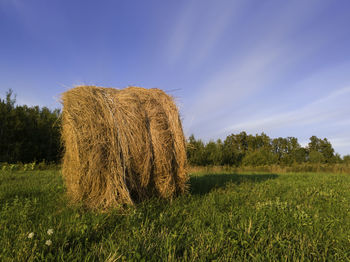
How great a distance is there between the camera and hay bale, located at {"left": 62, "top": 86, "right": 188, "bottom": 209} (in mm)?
3770

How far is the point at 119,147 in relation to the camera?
3811 millimetres

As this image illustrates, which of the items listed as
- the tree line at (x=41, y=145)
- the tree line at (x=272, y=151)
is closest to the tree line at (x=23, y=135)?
the tree line at (x=41, y=145)

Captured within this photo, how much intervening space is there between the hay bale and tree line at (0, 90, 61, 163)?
73.9ft

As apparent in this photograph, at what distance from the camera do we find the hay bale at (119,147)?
148 inches

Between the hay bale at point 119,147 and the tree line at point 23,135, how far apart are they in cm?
2251

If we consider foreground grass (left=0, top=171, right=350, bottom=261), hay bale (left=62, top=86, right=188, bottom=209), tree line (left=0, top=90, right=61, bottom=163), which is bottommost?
foreground grass (left=0, top=171, right=350, bottom=261)

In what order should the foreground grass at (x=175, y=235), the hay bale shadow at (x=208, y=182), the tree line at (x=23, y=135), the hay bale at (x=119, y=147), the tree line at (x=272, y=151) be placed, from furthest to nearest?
1. the tree line at (x=272, y=151)
2. the tree line at (x=23, y=135)
3. the hay bale shadow at (x=208, y=182)
4. the hay bale at (x=119, y=147)
5. the foreground grass at (x=175, y=235)

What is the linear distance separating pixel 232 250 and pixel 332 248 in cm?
142

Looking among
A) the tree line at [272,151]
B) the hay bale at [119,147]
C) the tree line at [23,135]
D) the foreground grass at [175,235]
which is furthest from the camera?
the tree line at [272,151]

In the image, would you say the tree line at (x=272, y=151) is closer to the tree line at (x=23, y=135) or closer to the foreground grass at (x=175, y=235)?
the tree line at (x=23, y=135)

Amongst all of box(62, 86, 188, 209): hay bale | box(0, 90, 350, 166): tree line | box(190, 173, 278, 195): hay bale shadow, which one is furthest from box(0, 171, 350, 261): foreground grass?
box(0, 90, 350, 166): tree line

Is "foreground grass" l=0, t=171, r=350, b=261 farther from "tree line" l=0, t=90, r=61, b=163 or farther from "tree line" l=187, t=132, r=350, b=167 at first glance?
"tree line" l=187, t=132, r=350, b=167

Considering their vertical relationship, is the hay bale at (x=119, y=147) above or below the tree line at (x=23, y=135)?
below

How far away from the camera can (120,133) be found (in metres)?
3.86
